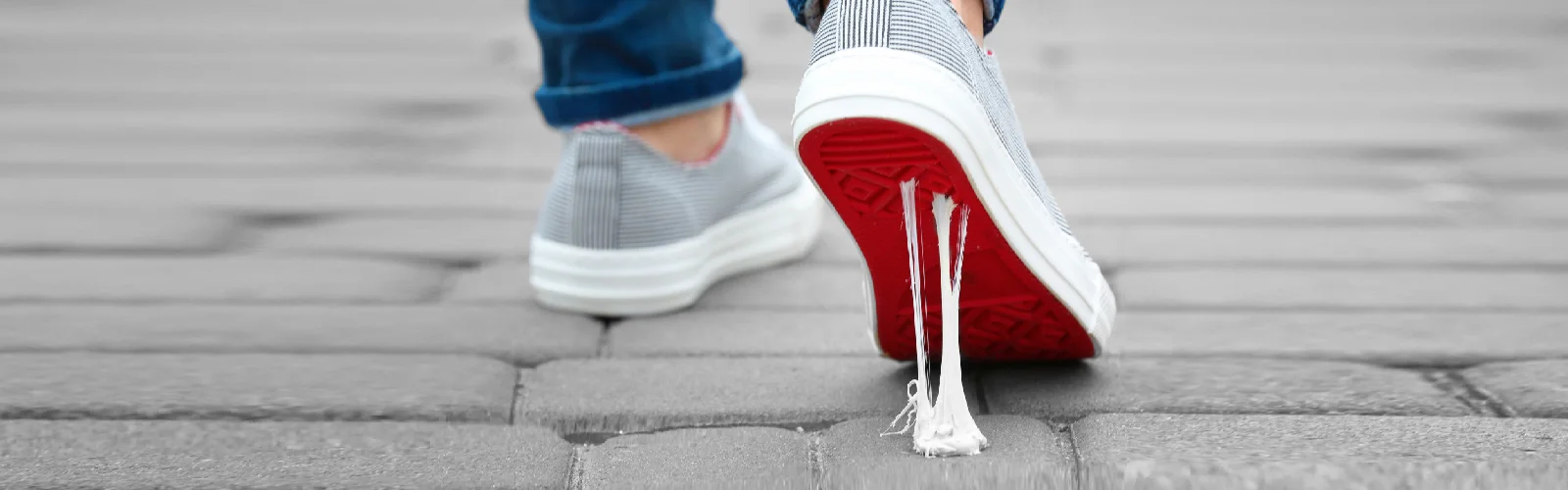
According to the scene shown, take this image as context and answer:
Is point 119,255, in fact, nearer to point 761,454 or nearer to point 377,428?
point 377,428

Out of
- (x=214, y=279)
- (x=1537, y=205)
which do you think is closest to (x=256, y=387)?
(x=214, y=279)

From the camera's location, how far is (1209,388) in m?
1.37

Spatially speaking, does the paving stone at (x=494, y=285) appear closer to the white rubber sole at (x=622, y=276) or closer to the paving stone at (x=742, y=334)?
the white rubber sole at (x=622, y=276)

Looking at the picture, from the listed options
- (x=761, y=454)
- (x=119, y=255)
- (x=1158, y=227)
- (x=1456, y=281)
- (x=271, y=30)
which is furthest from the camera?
(x=271, y=30)

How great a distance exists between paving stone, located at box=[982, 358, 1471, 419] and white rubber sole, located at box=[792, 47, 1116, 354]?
20 cm

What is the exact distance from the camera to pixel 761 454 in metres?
1.21

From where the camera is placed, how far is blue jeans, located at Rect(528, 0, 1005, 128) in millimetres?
1643

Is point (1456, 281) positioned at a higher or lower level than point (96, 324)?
higher

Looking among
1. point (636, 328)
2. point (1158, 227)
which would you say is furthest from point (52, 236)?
point (1158, 227)

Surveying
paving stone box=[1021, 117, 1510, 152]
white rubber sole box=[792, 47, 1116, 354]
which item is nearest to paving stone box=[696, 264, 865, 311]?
white rubber sole box=[792, 47, 1116, 354]

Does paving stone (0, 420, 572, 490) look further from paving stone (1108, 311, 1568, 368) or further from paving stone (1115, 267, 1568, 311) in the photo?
paving stone (1115, 267, 1568, 311)

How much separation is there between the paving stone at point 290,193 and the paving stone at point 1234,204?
2.56 ft

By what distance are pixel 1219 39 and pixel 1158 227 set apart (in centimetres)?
199

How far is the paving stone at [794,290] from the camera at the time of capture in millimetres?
1727
